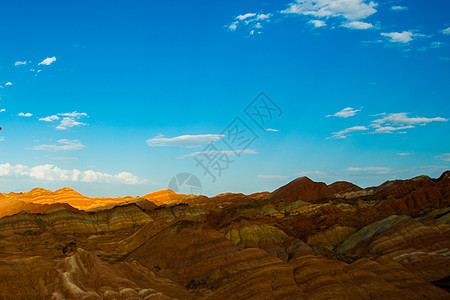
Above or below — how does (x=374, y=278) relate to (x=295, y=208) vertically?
below

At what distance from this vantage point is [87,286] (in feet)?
130

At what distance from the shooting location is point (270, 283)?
140ft

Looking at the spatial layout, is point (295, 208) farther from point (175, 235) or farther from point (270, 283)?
point (270, 283)

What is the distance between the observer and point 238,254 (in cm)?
6031

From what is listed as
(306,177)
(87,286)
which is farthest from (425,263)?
(306,177)

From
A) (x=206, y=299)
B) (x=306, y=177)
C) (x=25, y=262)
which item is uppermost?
(x=306, y=177)

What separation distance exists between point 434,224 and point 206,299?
53.5m

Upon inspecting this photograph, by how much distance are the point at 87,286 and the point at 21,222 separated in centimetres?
7215

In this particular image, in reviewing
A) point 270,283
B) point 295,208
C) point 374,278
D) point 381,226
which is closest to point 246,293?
point 270,283

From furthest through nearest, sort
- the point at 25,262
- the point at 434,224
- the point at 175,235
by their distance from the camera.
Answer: the point at 434,224 < the point at 175,235 < the point at 25,262

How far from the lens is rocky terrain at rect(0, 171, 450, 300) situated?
133 ft

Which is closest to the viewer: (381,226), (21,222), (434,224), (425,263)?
(425,263)

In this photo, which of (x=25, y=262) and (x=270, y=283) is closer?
(x=25, y=262)

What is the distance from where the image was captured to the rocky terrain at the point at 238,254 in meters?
40.5
